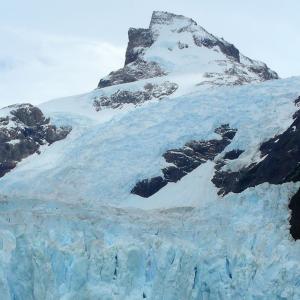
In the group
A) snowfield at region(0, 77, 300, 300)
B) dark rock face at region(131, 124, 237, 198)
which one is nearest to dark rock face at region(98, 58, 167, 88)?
dark rock face at region(131, 124, 237, 198)

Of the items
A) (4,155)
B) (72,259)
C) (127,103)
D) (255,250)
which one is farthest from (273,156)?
(127,103)

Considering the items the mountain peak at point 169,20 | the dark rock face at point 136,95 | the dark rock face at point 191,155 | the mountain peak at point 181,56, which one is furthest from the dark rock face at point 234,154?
the mountain peak at point 169,20

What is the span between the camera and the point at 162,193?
73.0 meters

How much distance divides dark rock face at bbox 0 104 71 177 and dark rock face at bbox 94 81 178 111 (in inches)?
384

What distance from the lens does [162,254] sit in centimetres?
4597

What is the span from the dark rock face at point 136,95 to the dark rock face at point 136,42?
22.8m

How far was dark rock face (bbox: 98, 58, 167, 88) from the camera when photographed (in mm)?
125556

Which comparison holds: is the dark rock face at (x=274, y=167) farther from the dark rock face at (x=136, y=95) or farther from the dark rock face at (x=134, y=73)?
the dark rock face at (x=134, y=73)

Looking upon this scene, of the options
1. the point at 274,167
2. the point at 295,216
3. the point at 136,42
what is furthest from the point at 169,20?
the point at 295,216

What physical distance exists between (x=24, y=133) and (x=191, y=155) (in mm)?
31826

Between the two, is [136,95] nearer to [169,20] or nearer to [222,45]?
[222,45]

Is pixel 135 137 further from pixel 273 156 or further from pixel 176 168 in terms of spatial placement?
pixel 273 156

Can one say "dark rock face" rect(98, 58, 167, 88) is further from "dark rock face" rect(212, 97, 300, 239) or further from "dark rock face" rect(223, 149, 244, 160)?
"dark rock face" rect(212, 97, 300, 239)

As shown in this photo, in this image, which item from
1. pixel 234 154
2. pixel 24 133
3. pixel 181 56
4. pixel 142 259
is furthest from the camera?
pixel 181 56
